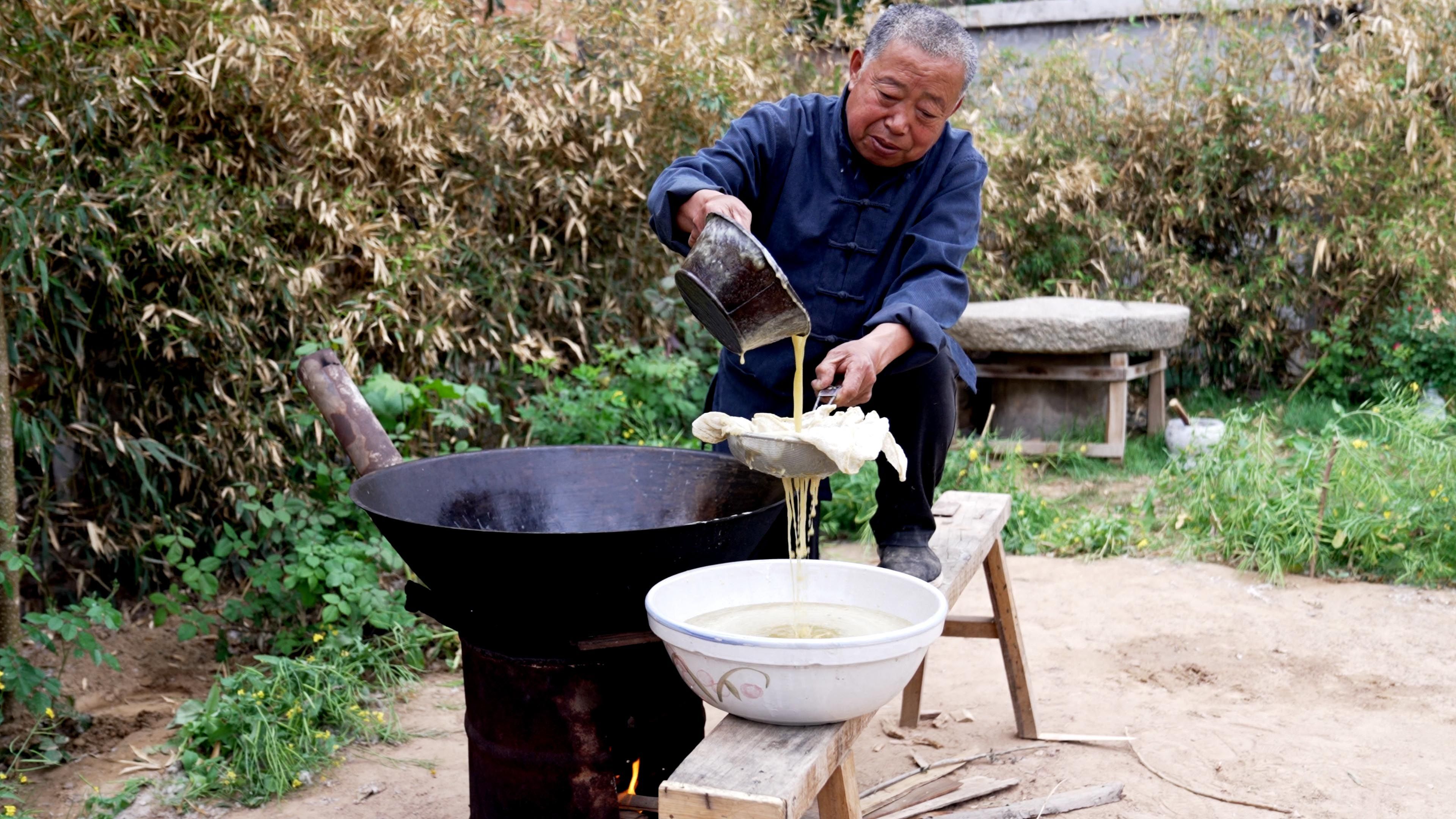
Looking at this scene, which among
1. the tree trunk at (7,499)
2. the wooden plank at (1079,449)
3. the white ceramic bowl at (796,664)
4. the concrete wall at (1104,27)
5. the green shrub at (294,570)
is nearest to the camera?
the white ceramic bowl at (796,664)

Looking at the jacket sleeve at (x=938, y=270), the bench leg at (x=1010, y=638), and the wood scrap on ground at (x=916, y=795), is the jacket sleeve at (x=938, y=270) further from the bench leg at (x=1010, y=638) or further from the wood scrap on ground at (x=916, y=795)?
the wood scrap on ground at (x=916, y=795)

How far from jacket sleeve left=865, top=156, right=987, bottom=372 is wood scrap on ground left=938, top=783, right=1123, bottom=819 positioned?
108 centimetres

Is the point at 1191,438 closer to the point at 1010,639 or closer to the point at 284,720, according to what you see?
the point at 1010,639

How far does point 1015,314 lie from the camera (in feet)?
21.4

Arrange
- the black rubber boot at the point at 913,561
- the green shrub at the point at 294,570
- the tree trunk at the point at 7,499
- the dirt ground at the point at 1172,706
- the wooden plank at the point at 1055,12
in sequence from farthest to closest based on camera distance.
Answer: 1. the wooden plank at the point at 1055,12
2. the green shrub at the point at 294,570
3. the tree trunk at the point at 7,499
4. the dirt ground at the point at 1172,706
5. the black rubber boot at the point at 913,561

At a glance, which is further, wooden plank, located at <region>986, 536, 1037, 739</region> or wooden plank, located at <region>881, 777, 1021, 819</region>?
wooden plank, located at <region>986, 536, 1037, 739</region>

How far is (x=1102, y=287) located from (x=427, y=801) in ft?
A: 19.6

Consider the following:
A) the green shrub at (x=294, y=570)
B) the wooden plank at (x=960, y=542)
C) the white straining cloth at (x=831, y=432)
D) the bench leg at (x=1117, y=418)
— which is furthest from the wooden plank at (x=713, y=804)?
the bench leg at (x=1117, y=418)

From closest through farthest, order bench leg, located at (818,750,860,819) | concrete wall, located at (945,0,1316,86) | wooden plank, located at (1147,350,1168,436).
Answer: bench leg, located at (818,750,860,819) → wooden plank, located at (1147,350,1168,436) → concrete wall, located at (945,0,1316,86)

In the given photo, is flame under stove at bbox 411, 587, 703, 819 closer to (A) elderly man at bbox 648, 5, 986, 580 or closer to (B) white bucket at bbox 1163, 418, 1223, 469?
(A) elderly man at bbox 648, 5, 986, 580

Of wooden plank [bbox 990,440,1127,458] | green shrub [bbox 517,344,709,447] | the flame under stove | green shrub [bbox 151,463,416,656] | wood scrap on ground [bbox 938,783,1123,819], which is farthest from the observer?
wooden plank [bbox 990,440,1127,458]

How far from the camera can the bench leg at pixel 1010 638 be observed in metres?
3.33

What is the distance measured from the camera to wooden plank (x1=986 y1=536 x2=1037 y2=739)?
333 cm

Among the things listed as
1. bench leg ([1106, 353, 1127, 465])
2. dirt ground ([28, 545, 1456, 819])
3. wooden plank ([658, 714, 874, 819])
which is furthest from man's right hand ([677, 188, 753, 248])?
bench leg ([1106, 353, 1127, 465])
